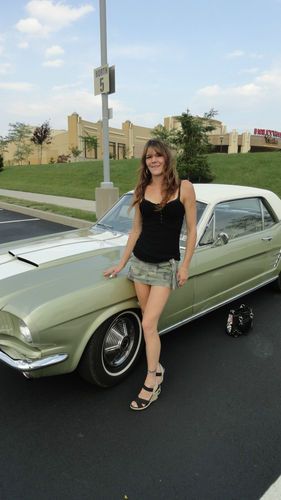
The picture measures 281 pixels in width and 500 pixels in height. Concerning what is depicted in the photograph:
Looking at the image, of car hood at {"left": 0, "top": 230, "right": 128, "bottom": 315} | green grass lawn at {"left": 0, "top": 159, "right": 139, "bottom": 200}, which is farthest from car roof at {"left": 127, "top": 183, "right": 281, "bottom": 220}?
green grass lawn at {"left": 0, "top": 159, "right": 139, "bottom": 200}

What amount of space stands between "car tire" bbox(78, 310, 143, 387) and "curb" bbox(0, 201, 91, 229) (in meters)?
5.68

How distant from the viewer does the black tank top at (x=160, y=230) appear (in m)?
2.46

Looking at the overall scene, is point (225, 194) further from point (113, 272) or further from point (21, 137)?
point (21, 137)

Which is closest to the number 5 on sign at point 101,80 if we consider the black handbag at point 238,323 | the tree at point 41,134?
the black handbag at point 238,323

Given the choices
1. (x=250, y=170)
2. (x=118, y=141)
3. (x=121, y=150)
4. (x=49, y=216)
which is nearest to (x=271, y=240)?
(x=49, y=216)

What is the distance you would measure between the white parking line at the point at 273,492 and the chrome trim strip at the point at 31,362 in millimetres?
1328

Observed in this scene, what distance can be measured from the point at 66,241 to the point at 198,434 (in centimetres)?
203

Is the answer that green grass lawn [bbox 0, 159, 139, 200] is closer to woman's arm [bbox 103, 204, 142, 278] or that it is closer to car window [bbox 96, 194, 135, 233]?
car window [bbox 96, 194, 135, 233]

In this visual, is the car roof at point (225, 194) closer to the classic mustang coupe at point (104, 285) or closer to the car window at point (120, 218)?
the classic mustang coupe at point (104, 285)

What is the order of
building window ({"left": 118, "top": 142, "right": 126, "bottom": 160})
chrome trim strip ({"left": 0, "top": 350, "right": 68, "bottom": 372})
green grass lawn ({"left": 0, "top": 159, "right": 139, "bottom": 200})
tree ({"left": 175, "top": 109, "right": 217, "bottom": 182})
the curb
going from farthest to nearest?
building window ({"left": 118, "top": 142, "right": 126, "bottom": 160})
green grass lawn ({"left": 0, "top": 159, "right": 139, "bottom": 200})
tree ({"left": 175, "top": 109, "right": 217, "bottom": 182})
the curb
chrome trim strip ({"left": 0, "top": 350, "right": 68, "bottom": 372})

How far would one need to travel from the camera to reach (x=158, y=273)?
8.43ft

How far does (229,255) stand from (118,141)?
57.4 meters

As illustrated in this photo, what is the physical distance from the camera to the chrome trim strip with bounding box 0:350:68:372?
2328mm

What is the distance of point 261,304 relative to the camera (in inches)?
174
